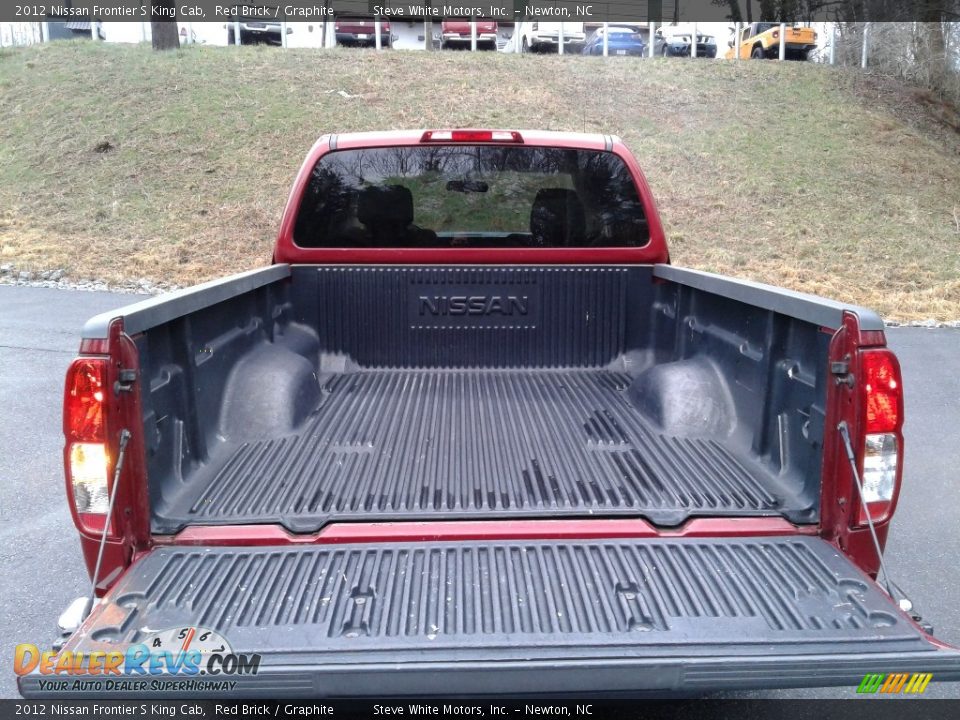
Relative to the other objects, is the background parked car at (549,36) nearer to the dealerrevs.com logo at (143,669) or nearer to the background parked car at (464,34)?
the background parked car at (464,34)

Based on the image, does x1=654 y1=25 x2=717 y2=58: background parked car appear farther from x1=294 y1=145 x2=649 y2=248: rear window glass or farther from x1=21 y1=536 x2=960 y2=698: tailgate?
x1=21 y1=536 x2=960 y2=698: tailgate

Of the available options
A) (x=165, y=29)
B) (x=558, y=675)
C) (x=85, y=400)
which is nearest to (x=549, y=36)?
(x=165, y=29)

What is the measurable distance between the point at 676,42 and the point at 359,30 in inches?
413

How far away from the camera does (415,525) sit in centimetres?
253

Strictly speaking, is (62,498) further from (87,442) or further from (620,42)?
(620,42)

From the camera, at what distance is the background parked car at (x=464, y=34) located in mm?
26391

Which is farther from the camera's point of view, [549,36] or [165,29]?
[549,36]

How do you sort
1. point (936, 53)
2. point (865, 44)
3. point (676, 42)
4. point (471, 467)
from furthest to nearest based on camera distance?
point (676, 42)
point (865, 44)
point (936, 53)
point (471, 467)

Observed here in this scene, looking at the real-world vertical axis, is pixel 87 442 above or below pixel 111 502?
above

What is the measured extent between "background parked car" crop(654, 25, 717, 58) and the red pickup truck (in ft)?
80.5

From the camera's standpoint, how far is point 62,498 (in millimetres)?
4754

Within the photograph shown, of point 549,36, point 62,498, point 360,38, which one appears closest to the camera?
point 62,498

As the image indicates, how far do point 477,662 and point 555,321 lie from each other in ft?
8.67

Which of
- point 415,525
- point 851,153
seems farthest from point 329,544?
point 851,153
